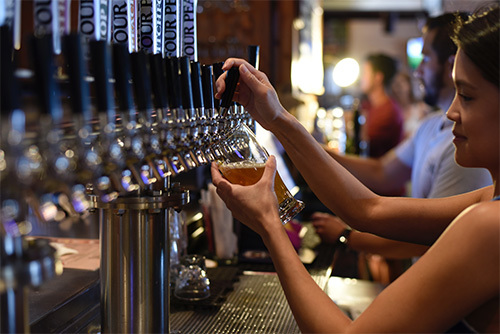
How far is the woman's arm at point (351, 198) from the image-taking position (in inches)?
68.1

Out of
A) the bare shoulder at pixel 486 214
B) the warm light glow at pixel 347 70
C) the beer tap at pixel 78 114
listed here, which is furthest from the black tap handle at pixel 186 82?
the warm light glow at pixel 347 70

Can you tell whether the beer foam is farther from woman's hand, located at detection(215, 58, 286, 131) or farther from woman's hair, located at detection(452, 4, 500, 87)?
woman's hair, located at detection(452, 4, 500, 87)

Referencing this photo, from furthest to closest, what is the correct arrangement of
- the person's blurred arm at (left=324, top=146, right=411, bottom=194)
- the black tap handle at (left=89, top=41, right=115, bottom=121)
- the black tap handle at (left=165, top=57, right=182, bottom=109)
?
the person's blurred arm at (left=324, top=146, right=411, bottom=194) < the black tap handle at (left=165, top=57, right=182, bottom=109) < the black tap handle at (left=89, top=41, right=115, bottom=121)

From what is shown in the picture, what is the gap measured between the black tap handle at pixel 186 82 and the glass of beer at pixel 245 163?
0.62 ft

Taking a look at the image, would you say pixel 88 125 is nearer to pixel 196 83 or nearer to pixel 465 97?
pixel 196 83

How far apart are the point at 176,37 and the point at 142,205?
15.4 inches

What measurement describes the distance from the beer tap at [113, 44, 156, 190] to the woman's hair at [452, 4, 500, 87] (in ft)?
2.51

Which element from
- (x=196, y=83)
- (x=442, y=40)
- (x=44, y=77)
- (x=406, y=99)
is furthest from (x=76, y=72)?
(x=406, y=99)

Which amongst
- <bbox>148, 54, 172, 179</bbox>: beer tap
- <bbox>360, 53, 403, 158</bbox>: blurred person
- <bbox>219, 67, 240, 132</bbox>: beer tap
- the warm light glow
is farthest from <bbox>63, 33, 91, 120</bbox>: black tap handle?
the warm light glow

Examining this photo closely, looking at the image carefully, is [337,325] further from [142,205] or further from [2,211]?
[2,211]

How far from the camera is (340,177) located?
1.80 metres

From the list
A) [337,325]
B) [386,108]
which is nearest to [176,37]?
[337,325]

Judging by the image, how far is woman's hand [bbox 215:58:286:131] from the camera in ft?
5.23

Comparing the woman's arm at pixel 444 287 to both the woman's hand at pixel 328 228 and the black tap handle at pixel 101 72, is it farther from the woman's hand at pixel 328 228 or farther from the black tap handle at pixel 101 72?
the woman's hand at pixel 328 228
